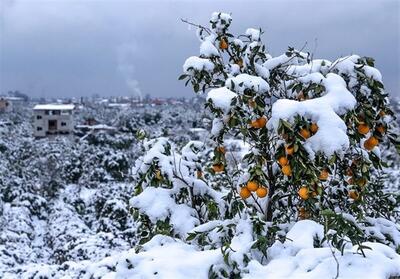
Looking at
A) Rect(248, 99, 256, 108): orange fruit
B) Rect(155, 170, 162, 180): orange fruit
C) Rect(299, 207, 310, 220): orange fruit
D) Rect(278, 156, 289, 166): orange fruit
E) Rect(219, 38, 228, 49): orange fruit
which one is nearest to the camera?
Rect(278, 156, 289, 166): orange fruit

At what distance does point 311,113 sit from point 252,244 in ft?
2.72

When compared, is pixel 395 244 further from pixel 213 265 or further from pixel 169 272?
pixel 169 272

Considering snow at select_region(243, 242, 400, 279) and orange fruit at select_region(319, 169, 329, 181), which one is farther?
orange fruit at select_region(319, 169, 329, 181)

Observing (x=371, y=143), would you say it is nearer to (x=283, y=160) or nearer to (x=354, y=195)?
(x=354, y=195)

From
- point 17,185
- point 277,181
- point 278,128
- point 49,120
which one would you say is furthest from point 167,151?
point 49,120

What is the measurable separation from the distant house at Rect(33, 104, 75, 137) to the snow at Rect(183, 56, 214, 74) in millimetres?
39992

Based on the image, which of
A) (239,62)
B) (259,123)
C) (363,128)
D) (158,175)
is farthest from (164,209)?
(363,128)

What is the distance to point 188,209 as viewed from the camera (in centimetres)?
352

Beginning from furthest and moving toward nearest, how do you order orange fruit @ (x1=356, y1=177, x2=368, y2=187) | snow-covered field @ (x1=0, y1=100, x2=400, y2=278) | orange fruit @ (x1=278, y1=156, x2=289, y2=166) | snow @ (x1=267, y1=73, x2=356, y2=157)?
orange fruit @ (x1=356, y1=177, x2=368, y2=187), orange fruit @ (x1=278, y1=156, x2=289, y2=166), snow @ (x1=267, y1=73, x2=356, y2=157), snow-covered field @ (x1=0, y1=100, x2=400, y2=278)

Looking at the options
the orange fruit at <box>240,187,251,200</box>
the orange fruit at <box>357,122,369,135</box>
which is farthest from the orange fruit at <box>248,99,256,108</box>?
the orange fruit at <box>357,122,369,135</box>

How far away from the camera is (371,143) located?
315 cm

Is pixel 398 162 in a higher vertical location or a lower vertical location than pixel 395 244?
lower

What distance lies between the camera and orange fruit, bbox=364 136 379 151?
3.13 meters

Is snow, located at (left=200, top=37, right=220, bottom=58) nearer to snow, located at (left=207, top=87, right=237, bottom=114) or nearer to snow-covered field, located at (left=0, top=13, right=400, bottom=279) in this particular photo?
snow-covered field, located at (left=0, top=13, right=400, bottom=279)
